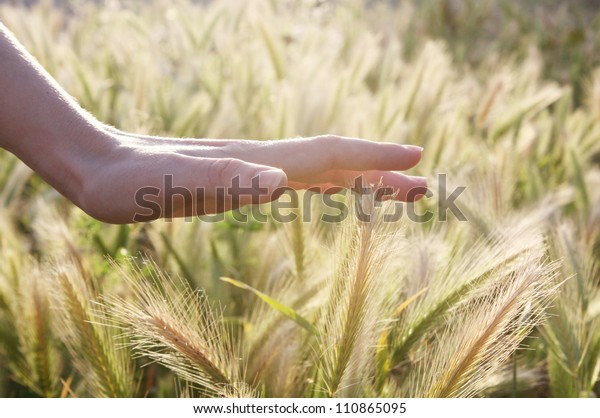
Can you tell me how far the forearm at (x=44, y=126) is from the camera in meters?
0.99

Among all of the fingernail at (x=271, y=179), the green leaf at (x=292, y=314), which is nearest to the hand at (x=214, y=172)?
the fingernail at (x=271, y=179)

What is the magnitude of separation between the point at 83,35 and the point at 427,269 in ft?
9.94

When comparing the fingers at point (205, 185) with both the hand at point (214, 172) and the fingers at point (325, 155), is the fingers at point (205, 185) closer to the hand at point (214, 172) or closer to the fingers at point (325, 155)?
the hand at point (214, 172)

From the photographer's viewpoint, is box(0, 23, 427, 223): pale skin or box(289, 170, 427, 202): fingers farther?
box(289, 170, 427, 202): fingers

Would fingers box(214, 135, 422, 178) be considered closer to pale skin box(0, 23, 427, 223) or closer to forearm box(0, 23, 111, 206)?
pale skin box(0, 23, 427, 223)

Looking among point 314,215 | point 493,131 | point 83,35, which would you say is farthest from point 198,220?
point 83,35

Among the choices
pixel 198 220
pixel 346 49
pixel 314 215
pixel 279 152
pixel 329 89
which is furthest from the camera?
pixel 346 49

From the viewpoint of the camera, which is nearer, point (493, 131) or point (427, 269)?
point (427, 269)

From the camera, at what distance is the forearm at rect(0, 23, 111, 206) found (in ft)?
3.26

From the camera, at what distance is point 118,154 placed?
0.96 metres

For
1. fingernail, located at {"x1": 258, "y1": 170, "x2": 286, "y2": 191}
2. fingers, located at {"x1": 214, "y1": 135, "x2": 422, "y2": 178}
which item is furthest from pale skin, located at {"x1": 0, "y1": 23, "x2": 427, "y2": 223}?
fingernail, located at {"x1": 258, "y1": 170, "x2": 286, "y2": 191}

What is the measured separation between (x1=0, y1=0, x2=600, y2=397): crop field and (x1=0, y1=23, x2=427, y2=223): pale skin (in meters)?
0.08

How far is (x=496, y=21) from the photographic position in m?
4.93
